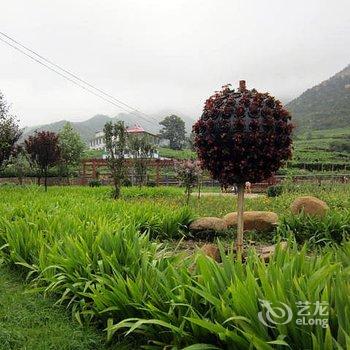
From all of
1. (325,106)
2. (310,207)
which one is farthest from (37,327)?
(325,106)

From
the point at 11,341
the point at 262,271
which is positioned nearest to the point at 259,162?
the point at 262,271

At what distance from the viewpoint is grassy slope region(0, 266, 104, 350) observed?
3479 millimetres

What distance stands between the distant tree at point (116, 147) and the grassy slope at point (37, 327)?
42.8 feet

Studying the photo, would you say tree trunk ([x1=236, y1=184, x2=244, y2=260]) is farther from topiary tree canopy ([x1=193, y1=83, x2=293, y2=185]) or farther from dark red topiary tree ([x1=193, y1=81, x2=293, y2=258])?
topiary tree canopy ([x1=193, y1=83, x2=293, y2=185])

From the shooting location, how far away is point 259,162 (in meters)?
6.43

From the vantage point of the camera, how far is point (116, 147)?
60.0 ft

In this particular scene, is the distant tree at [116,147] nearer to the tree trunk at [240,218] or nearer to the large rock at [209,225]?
the large rock at [209,225]

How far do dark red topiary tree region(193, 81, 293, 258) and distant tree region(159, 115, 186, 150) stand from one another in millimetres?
96032

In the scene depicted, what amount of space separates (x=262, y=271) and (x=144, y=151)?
21.6 metres

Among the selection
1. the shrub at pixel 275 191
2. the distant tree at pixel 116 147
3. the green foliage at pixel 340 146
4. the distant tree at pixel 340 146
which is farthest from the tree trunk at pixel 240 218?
the green foliage at pixel 340 146

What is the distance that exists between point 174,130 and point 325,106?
45.7 metres

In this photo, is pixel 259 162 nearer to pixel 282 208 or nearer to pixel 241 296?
pixel 241 296

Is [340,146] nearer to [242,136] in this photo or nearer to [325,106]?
[325,106]

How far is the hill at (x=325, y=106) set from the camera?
10499 cm
